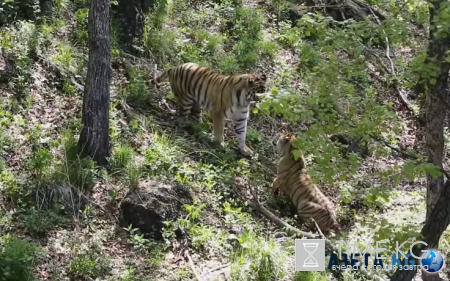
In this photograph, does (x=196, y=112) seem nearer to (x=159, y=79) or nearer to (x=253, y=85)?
(x=159, y=79)

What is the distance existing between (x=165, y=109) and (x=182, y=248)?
3447mm

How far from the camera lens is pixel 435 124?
5785 millimetres

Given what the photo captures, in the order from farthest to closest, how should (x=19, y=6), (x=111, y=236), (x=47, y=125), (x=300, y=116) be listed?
1. (x=19, y=6)
2. (x=47, y=125)
3. (x=111, y=236)
4. (x=300, y=116)

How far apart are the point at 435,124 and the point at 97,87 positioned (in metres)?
3.89

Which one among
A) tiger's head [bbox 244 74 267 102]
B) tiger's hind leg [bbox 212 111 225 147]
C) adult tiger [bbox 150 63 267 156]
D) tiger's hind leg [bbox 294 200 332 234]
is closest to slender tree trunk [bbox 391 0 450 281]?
tiger's hind leg [bbox 294 200 332 234]

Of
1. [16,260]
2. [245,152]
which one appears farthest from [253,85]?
[16,260]

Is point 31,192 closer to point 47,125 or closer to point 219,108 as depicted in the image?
point 47,125

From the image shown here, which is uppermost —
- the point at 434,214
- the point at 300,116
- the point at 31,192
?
the point at 300,116

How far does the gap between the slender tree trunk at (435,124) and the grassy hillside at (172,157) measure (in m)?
0.18

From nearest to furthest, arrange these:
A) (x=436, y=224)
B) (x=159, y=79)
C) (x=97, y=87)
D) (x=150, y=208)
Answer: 1. (x=436, y=224)
2. (x=150, y=208)
3. (x=97, y=87)
4. (x=159, y=79)

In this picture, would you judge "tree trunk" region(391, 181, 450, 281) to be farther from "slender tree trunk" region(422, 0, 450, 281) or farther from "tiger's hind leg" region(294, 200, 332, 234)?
"tiger's hind leg" region(294, 200, 332, 234)

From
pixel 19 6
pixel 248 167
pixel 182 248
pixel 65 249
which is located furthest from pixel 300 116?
pixel 19 6

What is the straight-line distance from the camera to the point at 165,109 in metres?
9.24

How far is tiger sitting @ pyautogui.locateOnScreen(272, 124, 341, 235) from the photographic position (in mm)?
7539
